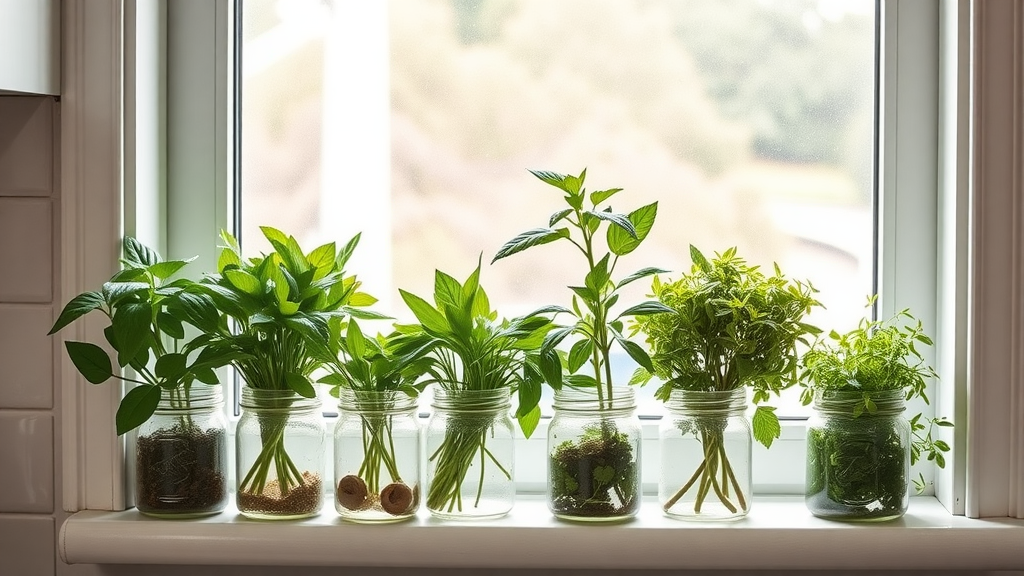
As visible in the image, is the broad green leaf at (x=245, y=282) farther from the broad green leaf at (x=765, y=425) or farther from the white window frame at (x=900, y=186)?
the broad green leaf at (x=765, y=425)

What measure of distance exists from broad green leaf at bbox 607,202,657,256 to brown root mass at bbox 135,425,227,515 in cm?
52

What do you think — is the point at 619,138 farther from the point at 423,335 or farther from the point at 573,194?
the point at 423,335

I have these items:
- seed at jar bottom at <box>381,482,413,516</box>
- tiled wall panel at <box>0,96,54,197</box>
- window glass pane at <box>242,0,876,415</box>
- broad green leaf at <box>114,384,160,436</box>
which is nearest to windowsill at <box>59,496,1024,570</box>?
seed at jar bottom at <box>381,482,413,516</box>

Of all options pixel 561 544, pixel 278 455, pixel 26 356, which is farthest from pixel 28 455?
pixel 561 544

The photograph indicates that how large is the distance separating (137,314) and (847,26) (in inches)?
37.6

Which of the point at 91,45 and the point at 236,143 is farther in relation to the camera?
the point at 236,143

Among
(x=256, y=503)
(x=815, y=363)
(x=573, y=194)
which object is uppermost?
(x=573, y=194)

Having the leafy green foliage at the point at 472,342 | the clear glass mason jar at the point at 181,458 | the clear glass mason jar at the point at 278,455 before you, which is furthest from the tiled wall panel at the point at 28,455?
the leafy green foliage at the point at 472,342

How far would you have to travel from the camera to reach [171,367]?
3.21 ft

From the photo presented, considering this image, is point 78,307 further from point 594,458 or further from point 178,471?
point 594,458

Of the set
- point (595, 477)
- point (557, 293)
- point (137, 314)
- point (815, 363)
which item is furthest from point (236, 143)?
point (815, 363)

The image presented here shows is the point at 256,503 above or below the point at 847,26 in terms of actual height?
below

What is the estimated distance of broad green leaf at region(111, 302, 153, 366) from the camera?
94cm

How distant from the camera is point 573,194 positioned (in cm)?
99
